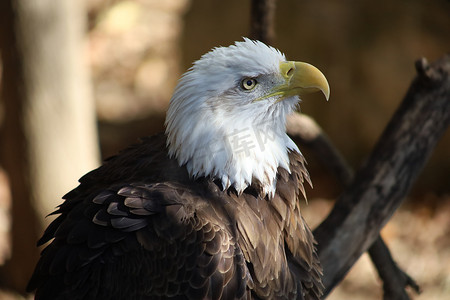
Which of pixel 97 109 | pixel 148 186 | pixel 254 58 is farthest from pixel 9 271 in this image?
pixel 254 58

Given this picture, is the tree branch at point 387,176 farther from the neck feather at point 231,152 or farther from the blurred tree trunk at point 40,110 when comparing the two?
the blurred tree trunk at point 40,110

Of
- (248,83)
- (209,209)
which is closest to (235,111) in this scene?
(248,83)

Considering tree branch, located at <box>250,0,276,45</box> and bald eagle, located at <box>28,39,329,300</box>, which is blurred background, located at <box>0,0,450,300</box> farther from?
bald eagle, located at <box>28,39,329,300</box>

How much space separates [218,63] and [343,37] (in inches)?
150

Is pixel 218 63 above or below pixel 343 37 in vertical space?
above

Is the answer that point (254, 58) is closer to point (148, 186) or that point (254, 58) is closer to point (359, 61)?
point (148, 186)

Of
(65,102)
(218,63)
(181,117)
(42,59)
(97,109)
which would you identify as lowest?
(97,109)

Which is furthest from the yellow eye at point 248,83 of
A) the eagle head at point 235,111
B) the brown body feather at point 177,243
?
the brown body feather at point 177,243

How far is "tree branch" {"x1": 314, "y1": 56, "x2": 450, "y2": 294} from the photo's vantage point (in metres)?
3.10

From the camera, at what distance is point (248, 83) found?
263 cm

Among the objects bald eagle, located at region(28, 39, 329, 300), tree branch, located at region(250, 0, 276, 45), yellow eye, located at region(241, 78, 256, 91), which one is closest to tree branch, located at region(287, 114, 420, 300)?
tree branch, located at region(250, 0, 276, 45)

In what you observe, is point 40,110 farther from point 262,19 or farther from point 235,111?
point 235,111

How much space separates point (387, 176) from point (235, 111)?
3.27 feet

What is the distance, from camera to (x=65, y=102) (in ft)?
15.9
